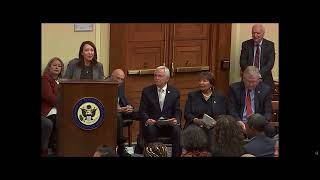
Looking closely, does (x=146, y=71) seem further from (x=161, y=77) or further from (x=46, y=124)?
(x=46, y=124)

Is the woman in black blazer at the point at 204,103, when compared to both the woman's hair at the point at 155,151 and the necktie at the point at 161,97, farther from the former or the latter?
the woman's hair at the point at 155,151

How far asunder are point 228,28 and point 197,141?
3.05 meters

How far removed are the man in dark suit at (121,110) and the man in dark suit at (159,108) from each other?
0.20 meters

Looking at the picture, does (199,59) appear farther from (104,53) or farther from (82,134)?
(82,134)

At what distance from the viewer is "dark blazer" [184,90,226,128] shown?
23.5 ft

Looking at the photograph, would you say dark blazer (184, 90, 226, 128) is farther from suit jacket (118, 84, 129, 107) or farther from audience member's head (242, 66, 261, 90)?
suit jacket (118, 84, 129, 107)

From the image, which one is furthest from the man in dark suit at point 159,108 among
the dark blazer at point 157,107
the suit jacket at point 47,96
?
the suit jacket at point 47,96

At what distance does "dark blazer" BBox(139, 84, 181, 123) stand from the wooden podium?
3.16ft

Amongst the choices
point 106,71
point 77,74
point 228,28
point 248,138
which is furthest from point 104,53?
point 248,138

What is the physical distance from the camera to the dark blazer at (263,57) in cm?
777

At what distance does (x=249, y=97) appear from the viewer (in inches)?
287

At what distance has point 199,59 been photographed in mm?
8273

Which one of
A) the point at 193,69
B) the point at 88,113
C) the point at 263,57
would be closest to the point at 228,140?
the point at 88,113

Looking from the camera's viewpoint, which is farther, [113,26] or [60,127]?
[113,26]
